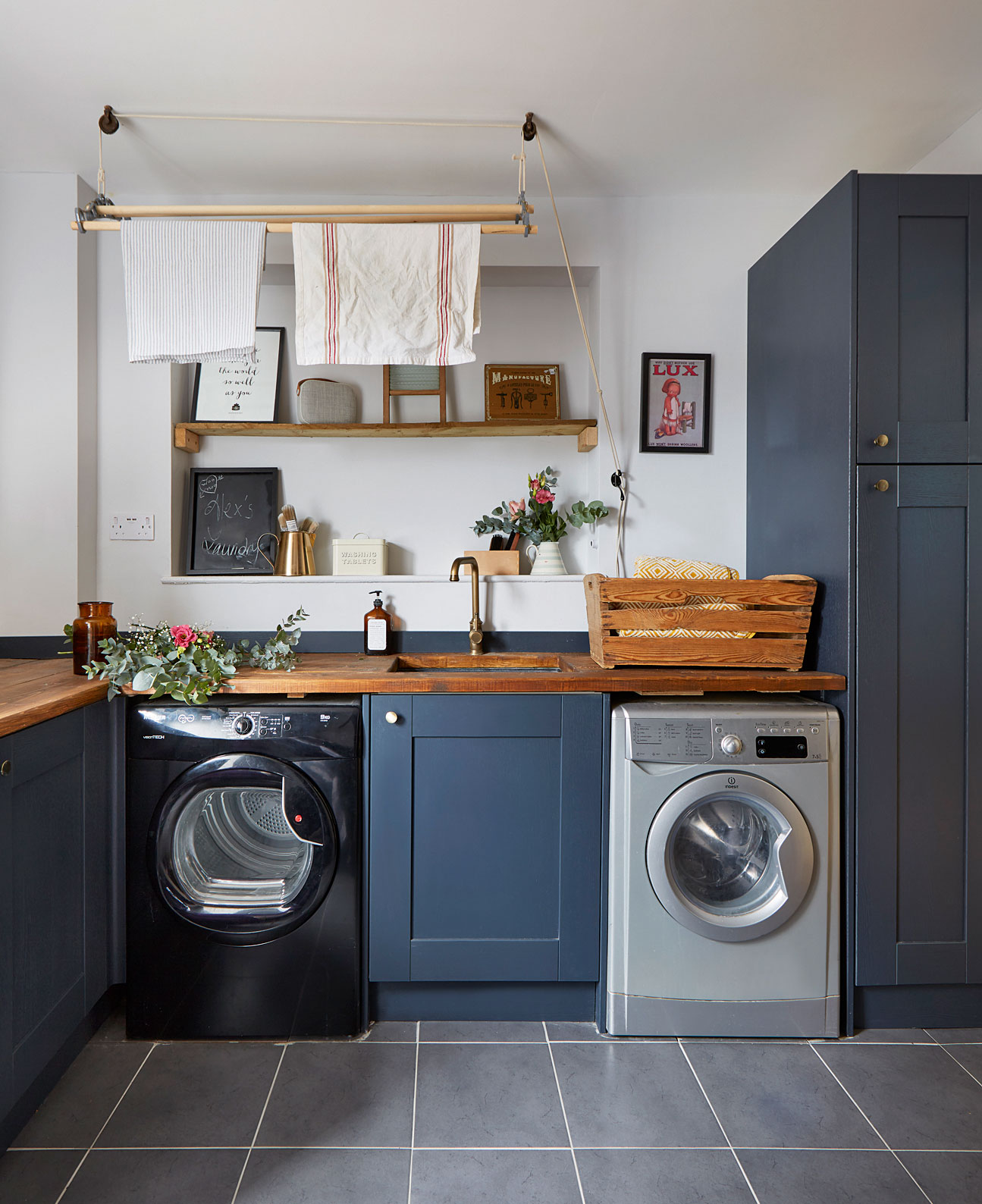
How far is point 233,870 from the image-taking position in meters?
1.96

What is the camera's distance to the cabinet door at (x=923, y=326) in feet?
6.20

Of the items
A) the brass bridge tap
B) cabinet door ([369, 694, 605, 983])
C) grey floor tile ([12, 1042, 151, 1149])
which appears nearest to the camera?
grey floor tile ([12, 1042, 151, 1149])

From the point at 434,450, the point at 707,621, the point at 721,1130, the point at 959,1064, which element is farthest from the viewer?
the point at 434,450

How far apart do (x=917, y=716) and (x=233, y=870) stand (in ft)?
5.86

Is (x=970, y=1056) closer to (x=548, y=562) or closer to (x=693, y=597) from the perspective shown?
(x=693, y=597)

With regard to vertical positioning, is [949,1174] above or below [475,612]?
below

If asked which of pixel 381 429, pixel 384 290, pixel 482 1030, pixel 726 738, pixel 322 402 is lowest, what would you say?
pixel 482 1030

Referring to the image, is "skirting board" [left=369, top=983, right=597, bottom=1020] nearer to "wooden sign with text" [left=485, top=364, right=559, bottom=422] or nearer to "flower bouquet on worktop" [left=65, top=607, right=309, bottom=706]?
"flower bouquet on worktop" [left=65, top=607, right=309, bottom=706]

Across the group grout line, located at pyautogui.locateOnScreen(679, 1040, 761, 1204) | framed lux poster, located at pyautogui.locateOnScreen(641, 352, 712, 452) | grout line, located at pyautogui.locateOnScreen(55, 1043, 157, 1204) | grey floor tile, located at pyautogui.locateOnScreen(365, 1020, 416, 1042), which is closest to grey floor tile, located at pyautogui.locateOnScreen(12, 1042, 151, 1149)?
grout line, located at pyautogui.locateOnScreen(55, 1043, 157, 1204)

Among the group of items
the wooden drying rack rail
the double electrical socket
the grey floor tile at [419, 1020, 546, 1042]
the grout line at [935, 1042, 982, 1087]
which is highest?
the wooden drying rack rail

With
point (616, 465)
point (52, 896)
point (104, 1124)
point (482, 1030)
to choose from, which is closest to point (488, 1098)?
point (482, 1030)

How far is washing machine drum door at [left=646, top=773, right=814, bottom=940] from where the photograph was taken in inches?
74.4

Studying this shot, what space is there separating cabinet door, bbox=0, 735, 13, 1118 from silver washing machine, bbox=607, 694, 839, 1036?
1316 mm

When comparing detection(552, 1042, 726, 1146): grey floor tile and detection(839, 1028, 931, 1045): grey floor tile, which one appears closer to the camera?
detection(552, 1042, 726, 1146): grey floor tile
